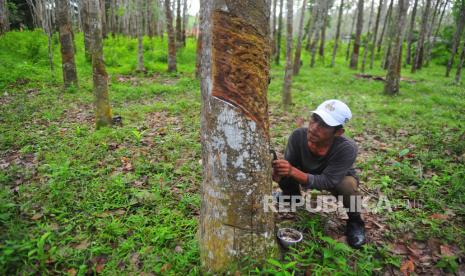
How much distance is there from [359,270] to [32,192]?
355 cm

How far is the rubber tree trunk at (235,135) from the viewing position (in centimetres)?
198

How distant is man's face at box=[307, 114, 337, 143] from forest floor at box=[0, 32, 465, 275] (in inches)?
36.6

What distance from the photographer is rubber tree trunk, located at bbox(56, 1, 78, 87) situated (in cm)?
849

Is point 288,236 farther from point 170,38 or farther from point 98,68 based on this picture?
point 170,38

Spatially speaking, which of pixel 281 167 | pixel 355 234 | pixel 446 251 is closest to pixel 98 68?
pixel 281 167

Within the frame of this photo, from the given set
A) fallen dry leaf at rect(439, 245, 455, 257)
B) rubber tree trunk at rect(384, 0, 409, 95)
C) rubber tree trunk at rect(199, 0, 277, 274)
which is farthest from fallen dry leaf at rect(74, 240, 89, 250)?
rubber tree trunk at rect(384, 0, 409, 95)

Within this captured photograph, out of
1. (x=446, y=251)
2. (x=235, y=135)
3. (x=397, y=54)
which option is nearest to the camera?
(x=235, y=135)

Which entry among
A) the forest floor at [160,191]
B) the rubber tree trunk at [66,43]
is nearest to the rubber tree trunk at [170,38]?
the rubber tree trunk at [66,43]

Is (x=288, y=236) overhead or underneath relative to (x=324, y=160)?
underneath

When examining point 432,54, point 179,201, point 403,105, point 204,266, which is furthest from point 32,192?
point 432,54

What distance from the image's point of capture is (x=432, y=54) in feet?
73.7

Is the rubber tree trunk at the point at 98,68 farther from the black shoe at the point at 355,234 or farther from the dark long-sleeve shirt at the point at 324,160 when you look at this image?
the black shoe at the point at 355,234

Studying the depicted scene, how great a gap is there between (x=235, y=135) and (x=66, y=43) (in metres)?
8.72

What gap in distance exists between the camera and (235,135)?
2076 mm
